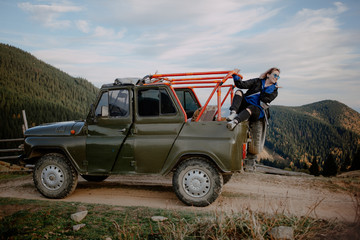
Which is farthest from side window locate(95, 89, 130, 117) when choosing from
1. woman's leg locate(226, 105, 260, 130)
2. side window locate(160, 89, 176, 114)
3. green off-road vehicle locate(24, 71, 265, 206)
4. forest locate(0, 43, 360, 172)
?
forest locate(0, 43, 360, 172)

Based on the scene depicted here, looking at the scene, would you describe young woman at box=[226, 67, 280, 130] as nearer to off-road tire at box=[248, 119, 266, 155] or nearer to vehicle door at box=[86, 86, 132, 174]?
off-road tire at box=[248, 119, 266, 155]

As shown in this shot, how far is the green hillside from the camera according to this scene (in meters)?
81.7

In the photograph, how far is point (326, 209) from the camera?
5.48m

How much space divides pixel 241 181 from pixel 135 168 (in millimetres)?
3707

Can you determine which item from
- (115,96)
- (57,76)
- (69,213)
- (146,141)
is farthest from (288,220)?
(57,76)

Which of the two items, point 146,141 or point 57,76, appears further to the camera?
point 57,76

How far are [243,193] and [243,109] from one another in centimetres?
225

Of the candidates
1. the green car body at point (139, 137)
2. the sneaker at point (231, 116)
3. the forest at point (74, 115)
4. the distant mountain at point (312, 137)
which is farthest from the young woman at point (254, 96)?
the distant mountain at point (312, 137)

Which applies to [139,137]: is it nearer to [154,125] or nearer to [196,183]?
[154,125]

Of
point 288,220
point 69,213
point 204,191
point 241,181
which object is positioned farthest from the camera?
point 241,181

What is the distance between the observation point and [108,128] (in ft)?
19.8

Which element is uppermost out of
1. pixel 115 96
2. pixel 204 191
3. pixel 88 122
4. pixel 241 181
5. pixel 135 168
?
pixel 115 96

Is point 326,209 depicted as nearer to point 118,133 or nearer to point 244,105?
point 244,105

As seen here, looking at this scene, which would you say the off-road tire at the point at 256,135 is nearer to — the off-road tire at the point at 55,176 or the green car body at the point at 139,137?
the green car body at the point at 139,137
